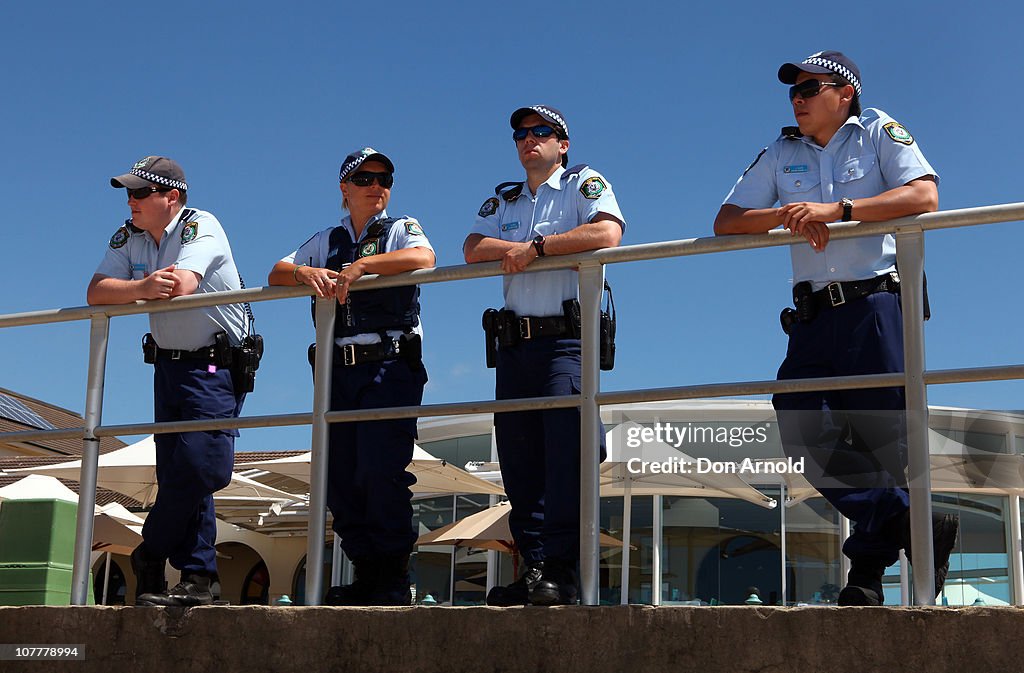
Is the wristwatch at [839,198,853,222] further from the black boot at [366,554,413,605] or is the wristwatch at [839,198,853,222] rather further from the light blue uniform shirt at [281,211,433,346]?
the black boot at [366,554,413,605]

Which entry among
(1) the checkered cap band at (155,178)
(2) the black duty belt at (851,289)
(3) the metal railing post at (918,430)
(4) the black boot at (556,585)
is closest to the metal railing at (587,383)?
(3) the metal railing post at (918,430)

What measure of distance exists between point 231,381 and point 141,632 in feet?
3.66

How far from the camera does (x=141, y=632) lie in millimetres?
3855

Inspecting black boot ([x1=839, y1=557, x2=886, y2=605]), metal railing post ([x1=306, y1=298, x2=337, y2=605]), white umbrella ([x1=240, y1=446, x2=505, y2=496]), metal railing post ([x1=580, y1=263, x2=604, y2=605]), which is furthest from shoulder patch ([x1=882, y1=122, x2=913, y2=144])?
white umbrella ([x1=240, y1=446, x2=505, y2=496])

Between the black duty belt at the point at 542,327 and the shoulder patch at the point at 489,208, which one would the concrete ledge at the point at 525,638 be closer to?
the black duty belt at the point at 542,327

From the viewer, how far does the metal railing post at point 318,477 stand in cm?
395

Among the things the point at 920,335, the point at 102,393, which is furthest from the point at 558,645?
the point at 102,393

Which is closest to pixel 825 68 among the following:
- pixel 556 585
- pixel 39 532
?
pixel 556 585

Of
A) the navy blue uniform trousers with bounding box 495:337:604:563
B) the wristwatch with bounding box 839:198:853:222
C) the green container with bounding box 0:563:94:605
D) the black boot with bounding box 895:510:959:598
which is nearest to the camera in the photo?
the black boot with bounding box 895:510:959:598

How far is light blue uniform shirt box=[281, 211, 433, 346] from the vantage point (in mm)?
4375

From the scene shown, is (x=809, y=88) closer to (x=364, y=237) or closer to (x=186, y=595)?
→ (x=364, y=237)

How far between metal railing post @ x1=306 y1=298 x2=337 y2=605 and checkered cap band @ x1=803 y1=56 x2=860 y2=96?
1951 mm

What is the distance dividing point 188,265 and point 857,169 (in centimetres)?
255

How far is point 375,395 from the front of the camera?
430 cm
